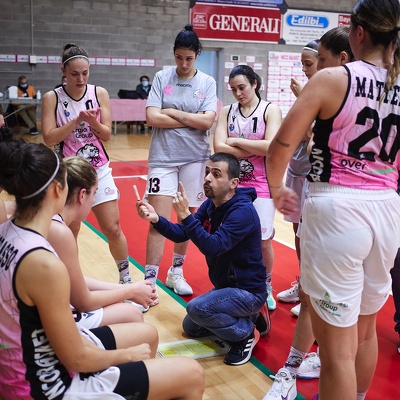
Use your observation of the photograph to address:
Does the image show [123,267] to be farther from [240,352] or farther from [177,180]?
[240,352]

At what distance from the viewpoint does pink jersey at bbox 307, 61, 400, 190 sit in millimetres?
1842

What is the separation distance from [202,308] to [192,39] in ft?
5.95

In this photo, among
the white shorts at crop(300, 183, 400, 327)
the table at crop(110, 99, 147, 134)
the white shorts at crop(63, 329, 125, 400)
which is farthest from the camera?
the table at crop(110, 99, 147, 134)

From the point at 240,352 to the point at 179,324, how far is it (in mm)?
575

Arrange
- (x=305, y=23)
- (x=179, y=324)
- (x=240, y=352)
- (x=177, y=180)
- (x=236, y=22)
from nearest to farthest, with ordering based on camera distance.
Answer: (x=240, y=352), (x=179, y=324), (x=177, y=180), (x=236, y=22), (x=305, y=23)

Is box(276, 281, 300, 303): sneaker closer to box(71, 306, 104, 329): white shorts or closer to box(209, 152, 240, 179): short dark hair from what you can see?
box(209, 152, 240, 179): short dark hair

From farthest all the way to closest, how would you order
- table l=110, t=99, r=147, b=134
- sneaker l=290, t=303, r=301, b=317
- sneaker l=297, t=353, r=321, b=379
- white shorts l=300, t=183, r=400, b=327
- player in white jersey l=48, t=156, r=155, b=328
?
table l=110, t=99, r=147, b=134, sneaker l=290, t=303, r=301, b=317, sneaker l=297, t=353, r=321, b=379, player in white jersey l=48, t=156, r=155, b=328, white shorts l=300, t=183, r=400, b=327

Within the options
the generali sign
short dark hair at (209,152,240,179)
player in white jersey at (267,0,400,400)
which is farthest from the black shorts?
the generali sign

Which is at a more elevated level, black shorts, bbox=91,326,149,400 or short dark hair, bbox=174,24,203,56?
short dark hair, bbox=174,24,203,56

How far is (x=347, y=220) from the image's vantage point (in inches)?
73.4

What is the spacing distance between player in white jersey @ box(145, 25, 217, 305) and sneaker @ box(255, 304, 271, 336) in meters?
0.76

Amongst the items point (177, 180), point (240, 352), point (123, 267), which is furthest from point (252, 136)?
point (240, 352)

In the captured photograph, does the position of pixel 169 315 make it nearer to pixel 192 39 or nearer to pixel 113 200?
pixel 113 200

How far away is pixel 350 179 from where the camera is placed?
1.89 meters
